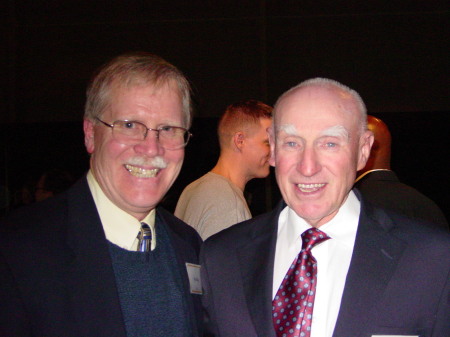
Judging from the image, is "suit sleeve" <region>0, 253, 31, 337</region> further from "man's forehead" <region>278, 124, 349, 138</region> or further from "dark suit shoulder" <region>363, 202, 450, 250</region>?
"dark suit shoulder" <region>363, 202, 450, 250</region>

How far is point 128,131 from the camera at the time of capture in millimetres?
1870

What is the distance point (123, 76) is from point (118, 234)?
595 millimetres

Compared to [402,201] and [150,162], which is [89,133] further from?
[402,201]

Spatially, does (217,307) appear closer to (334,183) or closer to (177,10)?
(334,183)

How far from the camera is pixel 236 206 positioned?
10.1 feet

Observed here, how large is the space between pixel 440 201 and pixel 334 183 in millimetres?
5452

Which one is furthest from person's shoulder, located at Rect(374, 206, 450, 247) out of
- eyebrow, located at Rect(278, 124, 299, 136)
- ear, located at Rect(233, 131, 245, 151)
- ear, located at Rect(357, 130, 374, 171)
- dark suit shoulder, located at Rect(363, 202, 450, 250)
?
ear, located at Rect(233, 131, 245, 151)

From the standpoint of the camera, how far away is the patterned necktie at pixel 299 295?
→ 65.4 inches

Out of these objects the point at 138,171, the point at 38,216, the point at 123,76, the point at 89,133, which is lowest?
the point at 38,216

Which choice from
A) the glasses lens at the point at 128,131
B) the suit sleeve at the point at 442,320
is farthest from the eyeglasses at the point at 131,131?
the suit sleeve at the point at 442,320

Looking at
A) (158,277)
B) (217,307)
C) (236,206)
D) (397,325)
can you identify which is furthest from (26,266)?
(236,206)

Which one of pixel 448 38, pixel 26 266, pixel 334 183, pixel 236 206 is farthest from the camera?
pixel 448 38

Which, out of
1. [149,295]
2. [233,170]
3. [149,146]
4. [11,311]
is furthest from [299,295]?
[233,170]

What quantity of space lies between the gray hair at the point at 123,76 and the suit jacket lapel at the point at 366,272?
942mm
